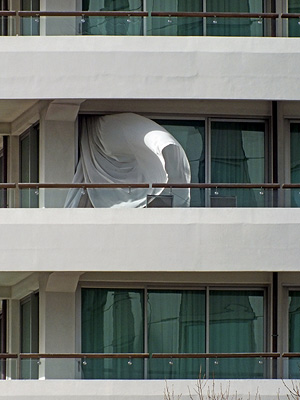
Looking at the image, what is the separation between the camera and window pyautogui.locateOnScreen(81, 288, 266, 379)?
2575 centimetres

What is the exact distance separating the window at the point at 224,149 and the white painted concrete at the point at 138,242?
1495 mm

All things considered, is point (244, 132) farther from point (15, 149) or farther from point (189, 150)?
point (15, 149)

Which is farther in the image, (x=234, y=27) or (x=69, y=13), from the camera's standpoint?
(x=234, y=27)

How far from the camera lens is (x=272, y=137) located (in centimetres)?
2636

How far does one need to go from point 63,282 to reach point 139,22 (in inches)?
164

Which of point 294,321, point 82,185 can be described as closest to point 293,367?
point 294,321

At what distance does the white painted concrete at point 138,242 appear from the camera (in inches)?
978

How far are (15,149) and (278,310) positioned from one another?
5.22 meters

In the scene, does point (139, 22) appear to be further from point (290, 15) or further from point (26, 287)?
point (26, 287)

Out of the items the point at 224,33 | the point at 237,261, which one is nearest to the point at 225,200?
the point at 237,261

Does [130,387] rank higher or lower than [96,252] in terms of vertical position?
lower

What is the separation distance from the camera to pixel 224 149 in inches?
1040

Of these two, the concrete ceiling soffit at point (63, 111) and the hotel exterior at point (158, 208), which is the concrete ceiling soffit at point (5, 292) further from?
the concrete ceiling soffit at point (63, 111)

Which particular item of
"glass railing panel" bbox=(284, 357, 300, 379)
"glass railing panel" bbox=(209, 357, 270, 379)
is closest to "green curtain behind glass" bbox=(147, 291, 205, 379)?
"glass railing panel" bbox=(209, 357, 270, 379)
